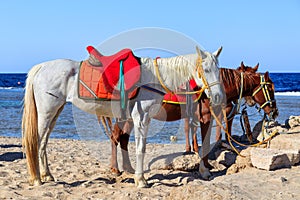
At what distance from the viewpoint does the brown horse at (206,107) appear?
20.7ft

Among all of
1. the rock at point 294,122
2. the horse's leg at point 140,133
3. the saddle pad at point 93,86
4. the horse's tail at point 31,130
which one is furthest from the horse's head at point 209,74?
the rock at point 294,122

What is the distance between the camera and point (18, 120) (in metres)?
15.9

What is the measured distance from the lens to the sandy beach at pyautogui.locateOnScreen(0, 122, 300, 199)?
13.3ft

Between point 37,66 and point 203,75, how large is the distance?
227 cm

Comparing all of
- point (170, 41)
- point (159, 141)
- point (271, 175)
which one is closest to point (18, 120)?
point (159, 141)

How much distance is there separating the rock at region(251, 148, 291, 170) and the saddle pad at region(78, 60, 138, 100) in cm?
210

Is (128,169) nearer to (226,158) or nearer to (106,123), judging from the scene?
(106,123)

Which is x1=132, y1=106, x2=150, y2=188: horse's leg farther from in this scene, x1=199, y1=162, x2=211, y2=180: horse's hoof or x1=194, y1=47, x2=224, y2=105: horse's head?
x1=199, y1=162, x2=211, y2=180: horse's hoof

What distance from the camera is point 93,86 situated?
214 inches

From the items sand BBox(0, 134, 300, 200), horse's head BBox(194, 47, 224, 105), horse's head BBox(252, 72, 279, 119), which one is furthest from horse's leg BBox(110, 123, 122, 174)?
horse's head BBox(252, 72, 279, 119)

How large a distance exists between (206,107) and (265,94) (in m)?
1.29

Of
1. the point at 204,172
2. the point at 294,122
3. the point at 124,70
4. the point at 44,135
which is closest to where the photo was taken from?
the point at 124,70

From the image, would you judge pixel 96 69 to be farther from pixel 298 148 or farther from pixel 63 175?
pixel 298 148

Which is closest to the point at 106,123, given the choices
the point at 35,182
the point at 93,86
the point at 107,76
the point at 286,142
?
the point at 93,86
